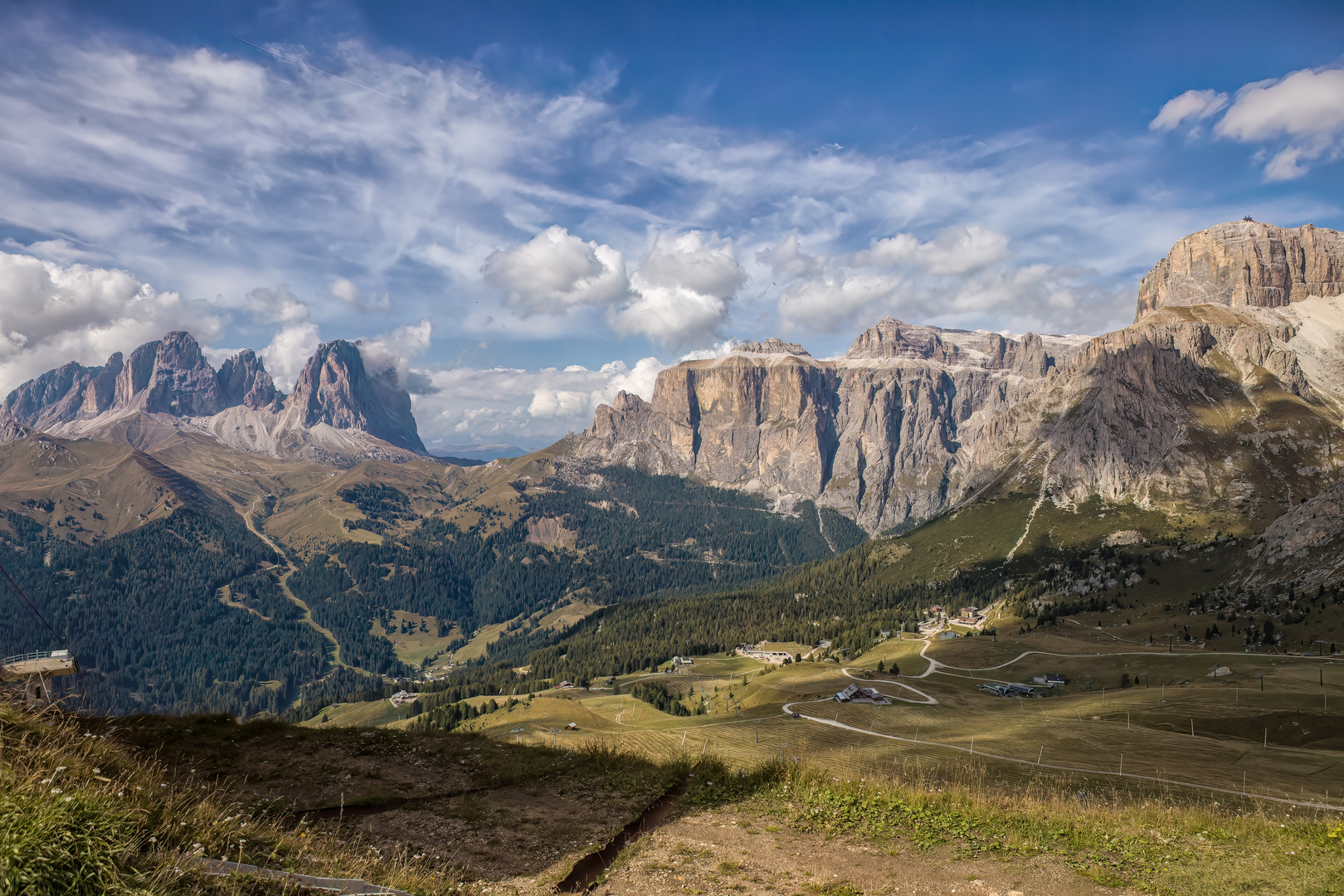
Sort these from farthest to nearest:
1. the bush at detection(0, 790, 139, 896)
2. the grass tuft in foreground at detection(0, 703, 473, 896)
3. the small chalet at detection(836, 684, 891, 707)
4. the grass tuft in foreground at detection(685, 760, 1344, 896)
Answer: the small chalet at detection(836, 684, 891, 707) → the grass tuft in foreground at detection(685, 760, 1344, 896) → the grass tuft in foreground at detection(0, 703, 473, 896) → the bush at detection(0, 790, 139, 896)

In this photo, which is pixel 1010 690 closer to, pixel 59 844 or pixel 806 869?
pixel 806 869

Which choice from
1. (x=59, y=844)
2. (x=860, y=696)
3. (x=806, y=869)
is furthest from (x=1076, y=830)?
(x=860, y=696)

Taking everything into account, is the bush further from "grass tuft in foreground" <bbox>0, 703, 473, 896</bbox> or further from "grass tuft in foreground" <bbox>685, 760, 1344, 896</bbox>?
"grass tuft in foreground" <bbox>685, 760, 1344, 896</bbox>

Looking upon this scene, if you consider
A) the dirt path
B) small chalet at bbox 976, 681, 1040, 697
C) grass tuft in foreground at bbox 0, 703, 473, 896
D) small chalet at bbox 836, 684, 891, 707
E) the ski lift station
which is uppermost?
grass tuft in foreground at bbox 0, 703, 473, 896

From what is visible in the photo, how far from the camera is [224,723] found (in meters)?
30.2

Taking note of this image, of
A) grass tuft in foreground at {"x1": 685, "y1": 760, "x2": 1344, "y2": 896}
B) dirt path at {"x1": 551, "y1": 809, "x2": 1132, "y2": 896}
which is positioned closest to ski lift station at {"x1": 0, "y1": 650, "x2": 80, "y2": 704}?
dirt path at {"x1": 551, "y1": 809, "x2": 1132, "y2": 896}

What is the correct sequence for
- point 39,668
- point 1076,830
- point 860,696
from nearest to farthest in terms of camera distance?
1. point 1076,830
2. point 39,668
3. point 860,696

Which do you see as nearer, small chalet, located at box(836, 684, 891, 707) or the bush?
the bush

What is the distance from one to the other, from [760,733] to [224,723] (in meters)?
55.9

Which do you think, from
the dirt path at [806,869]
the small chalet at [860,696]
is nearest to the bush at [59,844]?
the dirt path at [806,869]

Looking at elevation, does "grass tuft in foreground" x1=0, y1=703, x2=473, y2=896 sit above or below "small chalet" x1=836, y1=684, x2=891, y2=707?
above

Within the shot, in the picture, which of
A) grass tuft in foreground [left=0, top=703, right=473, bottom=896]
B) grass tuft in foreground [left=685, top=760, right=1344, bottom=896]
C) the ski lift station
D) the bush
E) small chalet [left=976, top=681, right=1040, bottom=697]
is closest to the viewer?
the bush

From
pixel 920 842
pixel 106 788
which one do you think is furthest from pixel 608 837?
pixel 106 788

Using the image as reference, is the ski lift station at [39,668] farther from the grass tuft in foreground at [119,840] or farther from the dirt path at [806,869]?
the dirt path at [806,869]
